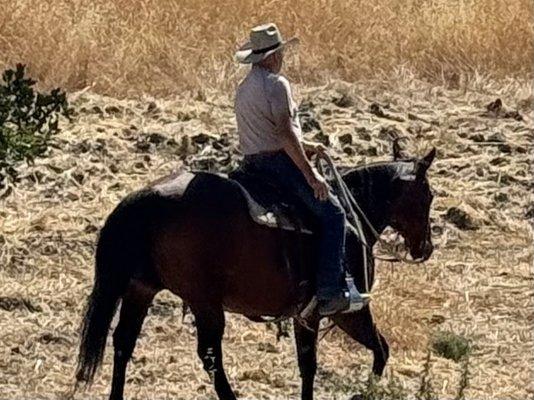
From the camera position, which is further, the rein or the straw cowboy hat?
the rein

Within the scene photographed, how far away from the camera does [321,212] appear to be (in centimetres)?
848

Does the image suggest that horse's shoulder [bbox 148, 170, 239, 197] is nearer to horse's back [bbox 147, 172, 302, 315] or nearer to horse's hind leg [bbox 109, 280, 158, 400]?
Result: horse's back [bbox 147, 172, 302, 315]

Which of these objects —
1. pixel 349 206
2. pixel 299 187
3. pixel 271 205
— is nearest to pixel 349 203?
pixel 349 206

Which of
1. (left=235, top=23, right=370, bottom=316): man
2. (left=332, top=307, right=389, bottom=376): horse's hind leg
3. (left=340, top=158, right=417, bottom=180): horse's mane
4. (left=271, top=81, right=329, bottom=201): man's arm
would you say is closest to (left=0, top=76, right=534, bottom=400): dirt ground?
(left=332, top=307, right=389, bottom=376): horse's hind leg

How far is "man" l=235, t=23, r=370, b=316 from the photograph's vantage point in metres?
8.19

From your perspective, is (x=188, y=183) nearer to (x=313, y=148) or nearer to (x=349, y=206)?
(x=313, y=148)

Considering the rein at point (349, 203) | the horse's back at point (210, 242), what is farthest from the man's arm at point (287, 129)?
the rein at point (349, 203)

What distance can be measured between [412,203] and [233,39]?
7545 millimetres

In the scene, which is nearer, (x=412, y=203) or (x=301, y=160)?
(x=301, y=160)

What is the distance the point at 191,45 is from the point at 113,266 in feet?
28.2

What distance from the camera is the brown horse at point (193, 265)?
319 inches

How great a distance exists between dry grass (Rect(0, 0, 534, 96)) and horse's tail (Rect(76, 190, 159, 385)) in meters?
7.13

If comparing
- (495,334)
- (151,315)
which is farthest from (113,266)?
(495,334)

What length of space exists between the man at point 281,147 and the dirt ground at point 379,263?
41.7 inches
